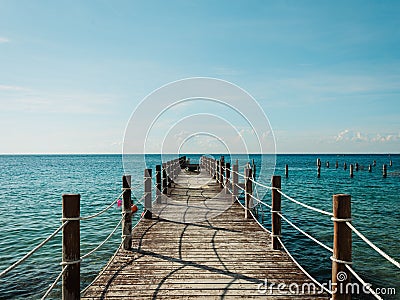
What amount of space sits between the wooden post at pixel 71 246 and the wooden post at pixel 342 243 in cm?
261

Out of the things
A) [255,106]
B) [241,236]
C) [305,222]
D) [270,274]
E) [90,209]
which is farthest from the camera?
[90,209]

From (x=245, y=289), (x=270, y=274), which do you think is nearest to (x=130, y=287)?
(x=245, y=289)

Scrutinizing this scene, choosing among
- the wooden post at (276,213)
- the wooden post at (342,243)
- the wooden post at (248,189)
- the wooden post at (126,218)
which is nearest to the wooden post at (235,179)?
the wooden post at (248,189)

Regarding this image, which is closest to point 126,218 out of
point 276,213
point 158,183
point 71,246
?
point 71,246

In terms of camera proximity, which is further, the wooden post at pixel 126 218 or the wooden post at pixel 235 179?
the wooden post at pixel 235 179

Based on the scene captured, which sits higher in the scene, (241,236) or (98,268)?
(241,236)

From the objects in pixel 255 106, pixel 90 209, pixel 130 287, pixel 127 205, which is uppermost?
pixel 255 106

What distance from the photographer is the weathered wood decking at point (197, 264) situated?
4.12 m

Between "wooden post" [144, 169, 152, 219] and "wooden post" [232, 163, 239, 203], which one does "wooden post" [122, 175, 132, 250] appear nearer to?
"wooden post" [144, 169, 152, 219]

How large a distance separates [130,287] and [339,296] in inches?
92.6

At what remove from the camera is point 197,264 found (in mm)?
5078

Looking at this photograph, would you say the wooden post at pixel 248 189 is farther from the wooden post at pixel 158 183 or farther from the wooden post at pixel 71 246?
the wooden post at pixel 71 246

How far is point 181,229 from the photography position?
23.9 feet

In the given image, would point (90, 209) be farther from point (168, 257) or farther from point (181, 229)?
point (168, 257)
